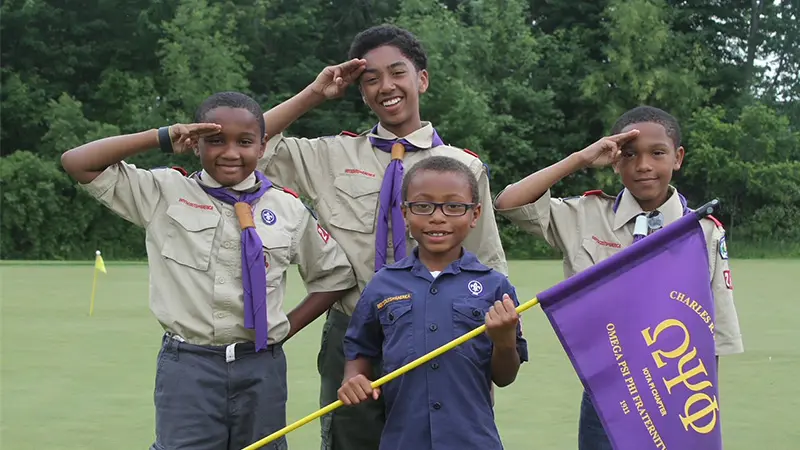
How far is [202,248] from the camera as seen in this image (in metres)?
3.27

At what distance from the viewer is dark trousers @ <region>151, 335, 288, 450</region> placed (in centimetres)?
314

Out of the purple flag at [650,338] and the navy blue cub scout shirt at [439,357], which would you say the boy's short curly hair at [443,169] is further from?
the purple flag at [650,338]

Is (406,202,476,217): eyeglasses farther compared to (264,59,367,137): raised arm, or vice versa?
(264,59,367,137): raised arm

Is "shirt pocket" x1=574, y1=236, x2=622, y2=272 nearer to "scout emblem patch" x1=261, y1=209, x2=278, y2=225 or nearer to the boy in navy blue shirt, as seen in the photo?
the boy in navy blue shirt

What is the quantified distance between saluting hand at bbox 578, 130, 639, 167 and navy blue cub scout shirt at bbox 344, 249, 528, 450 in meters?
0.59

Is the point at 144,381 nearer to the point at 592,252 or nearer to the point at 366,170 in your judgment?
the point at 366,170

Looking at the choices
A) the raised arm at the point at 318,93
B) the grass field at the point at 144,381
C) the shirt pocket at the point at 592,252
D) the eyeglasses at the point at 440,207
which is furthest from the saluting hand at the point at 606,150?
the grass field at the point at 144,381

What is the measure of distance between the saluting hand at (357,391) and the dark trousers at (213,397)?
0.36 metres

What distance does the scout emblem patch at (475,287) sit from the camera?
3.03m

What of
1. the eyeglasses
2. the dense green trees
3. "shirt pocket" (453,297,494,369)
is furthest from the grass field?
the dense green trees

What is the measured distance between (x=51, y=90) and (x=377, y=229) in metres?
26.2

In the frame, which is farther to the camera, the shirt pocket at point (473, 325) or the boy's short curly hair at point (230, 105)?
the boy's short curly hair at point (230, 105)

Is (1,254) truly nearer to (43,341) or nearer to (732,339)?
(43,341)

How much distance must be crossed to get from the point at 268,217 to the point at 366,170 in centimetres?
40
